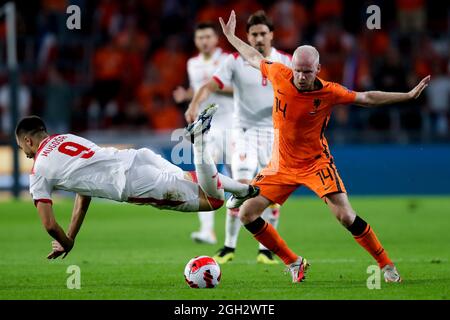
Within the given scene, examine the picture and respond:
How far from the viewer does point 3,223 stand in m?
17.1

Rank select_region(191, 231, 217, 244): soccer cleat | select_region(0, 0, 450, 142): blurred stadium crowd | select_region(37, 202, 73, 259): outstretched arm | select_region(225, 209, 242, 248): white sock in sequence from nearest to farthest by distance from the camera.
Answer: select_region(37, 202, 73, 259): outstretched arm, select_region(225, 209, 242, 248): white sock, select_region(191, 231, 217, 244): soccer cleat, select_region(0, 0, 450, 142): blurred stadium crowd

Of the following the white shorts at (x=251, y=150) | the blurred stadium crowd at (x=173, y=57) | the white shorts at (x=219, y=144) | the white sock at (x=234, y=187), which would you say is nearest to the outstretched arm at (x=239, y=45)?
the white sock at (x=234, y=187)

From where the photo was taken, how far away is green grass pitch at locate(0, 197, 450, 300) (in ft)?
29.6

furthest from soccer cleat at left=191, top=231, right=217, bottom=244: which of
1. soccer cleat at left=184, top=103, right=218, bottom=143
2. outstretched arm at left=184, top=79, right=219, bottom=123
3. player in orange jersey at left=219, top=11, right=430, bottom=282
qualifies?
soccer cleat at left=184, top=103, right=218, bottom=143

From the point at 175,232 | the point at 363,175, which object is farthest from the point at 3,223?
the point at 363,175

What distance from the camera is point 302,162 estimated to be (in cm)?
973

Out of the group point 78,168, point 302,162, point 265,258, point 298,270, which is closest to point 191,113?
point 265,258

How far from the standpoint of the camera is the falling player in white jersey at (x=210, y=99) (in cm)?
1366

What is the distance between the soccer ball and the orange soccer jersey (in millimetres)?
940

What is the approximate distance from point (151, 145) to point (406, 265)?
424 inches

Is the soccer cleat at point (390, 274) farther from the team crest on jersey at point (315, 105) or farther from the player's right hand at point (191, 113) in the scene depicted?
the player's right hand at point (191, 113)

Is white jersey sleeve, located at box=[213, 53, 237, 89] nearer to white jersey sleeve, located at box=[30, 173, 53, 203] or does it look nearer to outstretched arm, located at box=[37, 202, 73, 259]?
white jersey sleeve, located at box=[30, 173, 53, 203]

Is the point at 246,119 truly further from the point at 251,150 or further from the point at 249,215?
the point at 249,215

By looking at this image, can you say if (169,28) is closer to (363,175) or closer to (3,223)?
(363,175)
